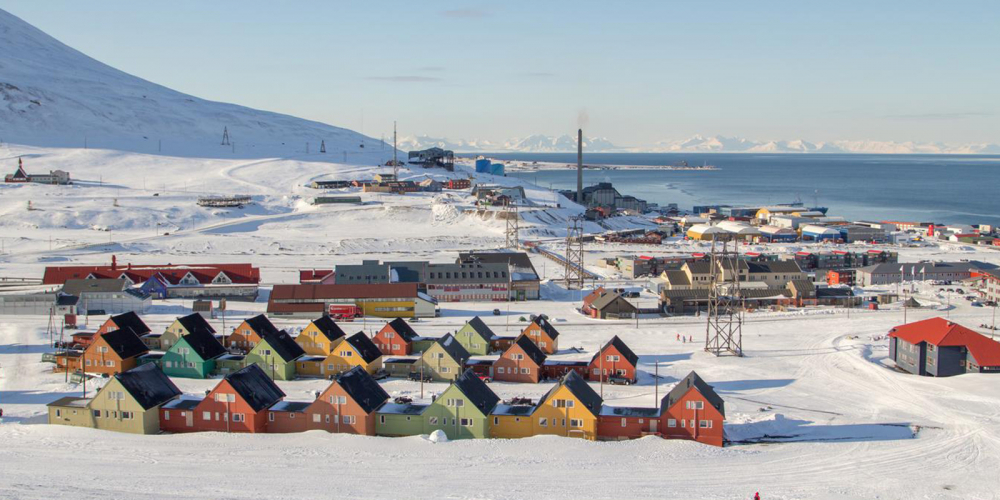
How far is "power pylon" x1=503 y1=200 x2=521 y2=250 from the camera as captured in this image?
61.3 meters

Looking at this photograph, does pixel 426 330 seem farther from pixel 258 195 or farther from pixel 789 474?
pixel 258 195

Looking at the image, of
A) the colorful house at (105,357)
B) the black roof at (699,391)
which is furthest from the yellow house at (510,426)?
the colorful house at (105,357)

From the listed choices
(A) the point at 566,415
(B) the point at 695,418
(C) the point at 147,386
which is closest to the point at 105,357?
(C) the point at 147,386

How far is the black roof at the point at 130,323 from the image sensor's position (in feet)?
93.2

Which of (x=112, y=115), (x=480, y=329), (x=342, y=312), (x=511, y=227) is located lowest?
(x=342, y=312)

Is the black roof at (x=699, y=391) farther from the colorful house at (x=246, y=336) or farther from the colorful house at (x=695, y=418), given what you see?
the colorful house at (x=246, y=336)

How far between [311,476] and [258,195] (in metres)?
69.6

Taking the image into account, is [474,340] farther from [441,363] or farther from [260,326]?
[260,326]

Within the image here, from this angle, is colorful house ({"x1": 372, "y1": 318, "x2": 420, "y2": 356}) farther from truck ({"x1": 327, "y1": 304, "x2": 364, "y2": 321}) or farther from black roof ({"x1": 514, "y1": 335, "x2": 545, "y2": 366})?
truck ({"x1": 327, "y1": 304, "x2": 364, "y2": 321})

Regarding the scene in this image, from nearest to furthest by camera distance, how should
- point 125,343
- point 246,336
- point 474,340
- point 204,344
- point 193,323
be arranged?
point 204,344 < point 125,343 < point 193,323 < point 246,336 < point 474,340

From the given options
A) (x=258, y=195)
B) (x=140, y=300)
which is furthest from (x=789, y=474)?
(x=258, y=195)

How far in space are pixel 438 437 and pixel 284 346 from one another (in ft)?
27.9

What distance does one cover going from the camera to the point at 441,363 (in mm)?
25562

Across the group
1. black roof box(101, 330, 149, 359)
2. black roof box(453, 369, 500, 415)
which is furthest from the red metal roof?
black roof box(453, 369, 500, 415)
